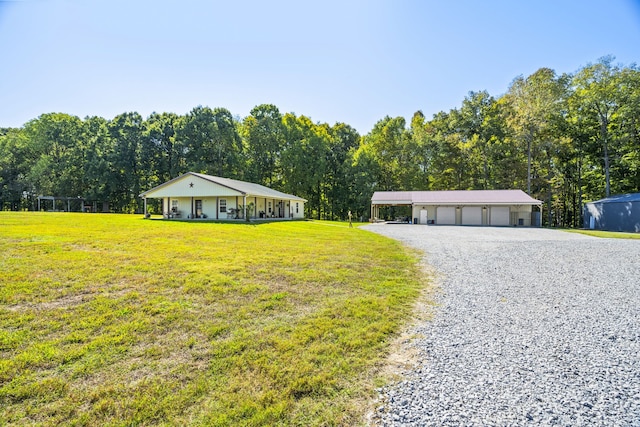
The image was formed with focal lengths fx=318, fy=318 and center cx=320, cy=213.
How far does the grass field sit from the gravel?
52 cm

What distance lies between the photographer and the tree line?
32469 millimetres

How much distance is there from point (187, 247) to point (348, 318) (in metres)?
6.40

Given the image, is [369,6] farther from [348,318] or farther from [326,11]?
[348,318]

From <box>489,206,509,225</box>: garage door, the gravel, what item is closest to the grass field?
the gravel

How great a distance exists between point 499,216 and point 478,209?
6.22ft

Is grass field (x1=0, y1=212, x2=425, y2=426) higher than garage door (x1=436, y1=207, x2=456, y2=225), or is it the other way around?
garage door (x1=436, y1=207, x2=456, y2=225)

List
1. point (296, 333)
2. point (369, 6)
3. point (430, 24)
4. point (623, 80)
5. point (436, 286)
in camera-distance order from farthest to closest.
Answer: point (623, 80), point (430, 24), point (369, 6), point (436, 286), point (296, 333)

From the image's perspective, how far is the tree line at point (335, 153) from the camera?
3247cm

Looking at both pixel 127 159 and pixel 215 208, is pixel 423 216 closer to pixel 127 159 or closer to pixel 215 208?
pixel 215 208

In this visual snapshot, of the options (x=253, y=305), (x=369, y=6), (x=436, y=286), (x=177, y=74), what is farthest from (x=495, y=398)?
(x=177, y=74)

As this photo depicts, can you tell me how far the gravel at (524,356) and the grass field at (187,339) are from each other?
521 mm

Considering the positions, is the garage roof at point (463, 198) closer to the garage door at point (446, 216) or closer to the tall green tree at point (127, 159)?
the garage door at point (446, 216)

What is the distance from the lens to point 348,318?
457cm

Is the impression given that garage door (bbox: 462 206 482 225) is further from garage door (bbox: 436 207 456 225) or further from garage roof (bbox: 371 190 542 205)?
garage door (bbox: 436 207 456 225)
